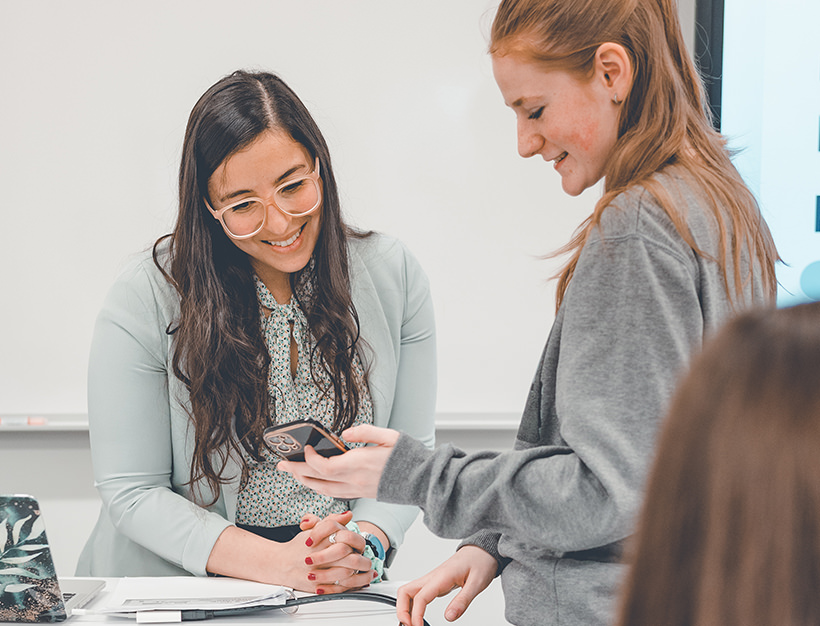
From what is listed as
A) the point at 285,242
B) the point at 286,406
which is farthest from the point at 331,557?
the point at 285,242

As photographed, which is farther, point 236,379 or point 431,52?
point 431,52

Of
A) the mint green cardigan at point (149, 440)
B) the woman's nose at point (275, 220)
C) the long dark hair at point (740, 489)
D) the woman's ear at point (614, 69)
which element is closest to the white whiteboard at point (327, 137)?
the mint green cardigan at point (149, 440)

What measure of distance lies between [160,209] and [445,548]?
139cm

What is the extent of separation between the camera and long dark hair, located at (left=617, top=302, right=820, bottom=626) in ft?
1.19

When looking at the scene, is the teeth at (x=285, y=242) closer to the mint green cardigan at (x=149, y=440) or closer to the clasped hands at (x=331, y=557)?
the mint green cardigan at (x=149, y=440)

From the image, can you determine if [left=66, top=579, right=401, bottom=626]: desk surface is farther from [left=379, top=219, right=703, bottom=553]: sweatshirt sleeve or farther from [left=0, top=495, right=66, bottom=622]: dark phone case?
[left=379, top=219, right=703, bottom=553]: sweatshirt sleeve

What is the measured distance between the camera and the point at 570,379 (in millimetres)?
827

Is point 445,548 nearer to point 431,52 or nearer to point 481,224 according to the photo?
point 481,224

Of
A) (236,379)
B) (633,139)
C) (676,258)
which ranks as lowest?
(236,379)

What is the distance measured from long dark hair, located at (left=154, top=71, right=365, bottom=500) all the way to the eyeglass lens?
0.07m

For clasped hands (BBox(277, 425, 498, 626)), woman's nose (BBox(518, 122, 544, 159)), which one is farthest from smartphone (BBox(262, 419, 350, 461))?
woman's nose (BBox(518, 122, 544, 159))

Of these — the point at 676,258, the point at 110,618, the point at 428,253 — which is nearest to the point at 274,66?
the point at 428,253

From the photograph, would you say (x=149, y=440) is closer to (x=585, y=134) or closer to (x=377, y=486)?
(x=377, y=486)

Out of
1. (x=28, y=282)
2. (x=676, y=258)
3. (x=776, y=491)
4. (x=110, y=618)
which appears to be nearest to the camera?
(x=776, y=491)
